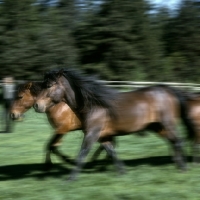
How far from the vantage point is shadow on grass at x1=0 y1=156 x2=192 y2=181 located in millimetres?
7055

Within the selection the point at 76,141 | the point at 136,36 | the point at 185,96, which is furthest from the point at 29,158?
the point at 136,36

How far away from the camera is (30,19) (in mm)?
21672

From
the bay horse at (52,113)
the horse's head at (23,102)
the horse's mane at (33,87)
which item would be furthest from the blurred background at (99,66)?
the horse's mane at (33,87)

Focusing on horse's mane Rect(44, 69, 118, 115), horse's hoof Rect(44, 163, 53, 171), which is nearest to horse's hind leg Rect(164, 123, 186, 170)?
horse's mane Rect(44, 69, 118, 115)

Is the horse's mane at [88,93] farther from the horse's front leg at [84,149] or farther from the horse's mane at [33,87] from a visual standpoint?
the horse's mane at [33,87]

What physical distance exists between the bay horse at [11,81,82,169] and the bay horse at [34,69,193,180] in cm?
47

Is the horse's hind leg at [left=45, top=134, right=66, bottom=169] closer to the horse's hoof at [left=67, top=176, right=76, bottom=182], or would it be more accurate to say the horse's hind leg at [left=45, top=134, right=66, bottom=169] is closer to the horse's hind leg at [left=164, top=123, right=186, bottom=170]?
the horse's hoof at [left=67, top=176, right=76, bottom=182]

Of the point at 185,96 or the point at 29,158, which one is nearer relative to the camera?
the point at 185,96

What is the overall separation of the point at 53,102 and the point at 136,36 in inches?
686

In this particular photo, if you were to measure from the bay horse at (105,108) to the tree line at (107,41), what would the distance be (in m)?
13.3

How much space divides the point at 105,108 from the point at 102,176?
1018 millimetres

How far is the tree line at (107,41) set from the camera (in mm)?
20422

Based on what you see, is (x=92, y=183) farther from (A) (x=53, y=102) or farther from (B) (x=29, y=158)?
(B) (x=29, y=158)

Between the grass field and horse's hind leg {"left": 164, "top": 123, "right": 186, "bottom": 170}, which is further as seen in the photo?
horse's hind leg {"left": 164, "top": 123, "right": 186, "bottom": 170}
